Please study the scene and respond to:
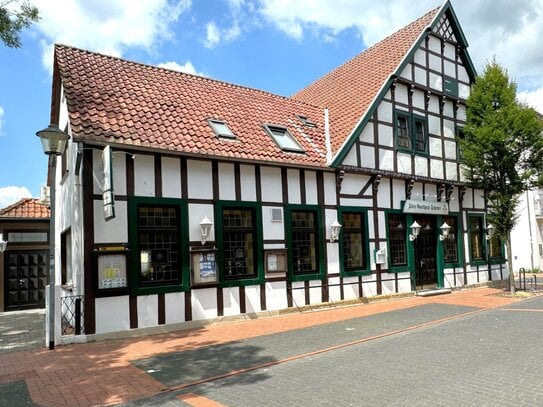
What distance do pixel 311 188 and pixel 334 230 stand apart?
4.45 feet

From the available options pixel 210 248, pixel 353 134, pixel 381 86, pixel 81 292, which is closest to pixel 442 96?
pixel 381 86

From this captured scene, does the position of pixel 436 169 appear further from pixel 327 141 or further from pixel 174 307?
pixel 174 307

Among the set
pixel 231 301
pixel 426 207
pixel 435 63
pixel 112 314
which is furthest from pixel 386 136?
pixel 112 314

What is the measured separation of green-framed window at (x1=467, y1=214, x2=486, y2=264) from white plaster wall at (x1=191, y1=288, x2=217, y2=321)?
1124cm

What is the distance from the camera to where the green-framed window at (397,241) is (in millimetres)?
14578

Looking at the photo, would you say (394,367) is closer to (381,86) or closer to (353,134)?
(353,134)

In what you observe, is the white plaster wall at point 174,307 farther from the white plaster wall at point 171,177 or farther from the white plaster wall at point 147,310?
the white plaster wall at point 171,177

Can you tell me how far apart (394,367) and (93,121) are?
7634 millimetres

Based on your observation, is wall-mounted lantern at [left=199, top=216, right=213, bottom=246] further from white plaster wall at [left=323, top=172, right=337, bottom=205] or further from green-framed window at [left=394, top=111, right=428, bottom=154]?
green-framed window at [left=394, top=111, right=428, bottom=154]

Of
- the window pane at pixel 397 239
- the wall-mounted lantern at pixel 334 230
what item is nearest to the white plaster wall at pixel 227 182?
the wall-mounted lantern at pixel 334 230

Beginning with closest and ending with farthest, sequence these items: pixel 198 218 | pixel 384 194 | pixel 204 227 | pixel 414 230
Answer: pixel 204 227, pixel 198 218, pixel 384 194, pixel 414 230

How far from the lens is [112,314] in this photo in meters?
9.30

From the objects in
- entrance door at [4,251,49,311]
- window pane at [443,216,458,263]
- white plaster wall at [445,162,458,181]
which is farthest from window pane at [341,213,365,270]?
entrance door at [4,251,49,311]

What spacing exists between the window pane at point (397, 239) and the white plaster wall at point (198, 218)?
6442 mm
